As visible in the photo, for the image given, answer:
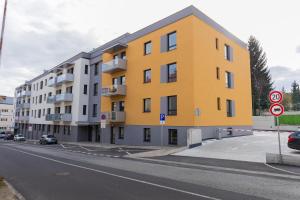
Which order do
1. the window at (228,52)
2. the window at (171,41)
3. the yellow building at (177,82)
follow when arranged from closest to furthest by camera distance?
the yellow building at (177,82) → the window at (171,41) → the window at (228,52)

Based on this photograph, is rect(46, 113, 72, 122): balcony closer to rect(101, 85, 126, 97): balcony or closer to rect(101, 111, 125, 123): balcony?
rect(101, 85, 126, 97): balcony

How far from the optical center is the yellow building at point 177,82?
67.4ft

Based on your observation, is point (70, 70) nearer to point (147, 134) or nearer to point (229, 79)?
point (147, 134)

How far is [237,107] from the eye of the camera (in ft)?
86.7

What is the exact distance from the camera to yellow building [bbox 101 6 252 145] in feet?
67.4

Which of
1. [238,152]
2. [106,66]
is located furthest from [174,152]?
[106,66]

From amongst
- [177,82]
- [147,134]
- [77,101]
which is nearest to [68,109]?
[77,101]

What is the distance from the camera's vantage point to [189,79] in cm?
2012

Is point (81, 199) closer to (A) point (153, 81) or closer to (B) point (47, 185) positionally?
(B) point (47, 185)

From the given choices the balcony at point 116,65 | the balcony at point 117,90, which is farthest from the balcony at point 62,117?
the balcony at point 116,65

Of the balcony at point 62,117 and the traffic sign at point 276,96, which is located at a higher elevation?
the traffic sign at point 276,96

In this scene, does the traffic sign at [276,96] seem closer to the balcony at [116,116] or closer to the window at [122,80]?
the balcony at [116,116]

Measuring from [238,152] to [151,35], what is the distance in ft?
51.9

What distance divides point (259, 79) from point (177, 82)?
1513 inches
